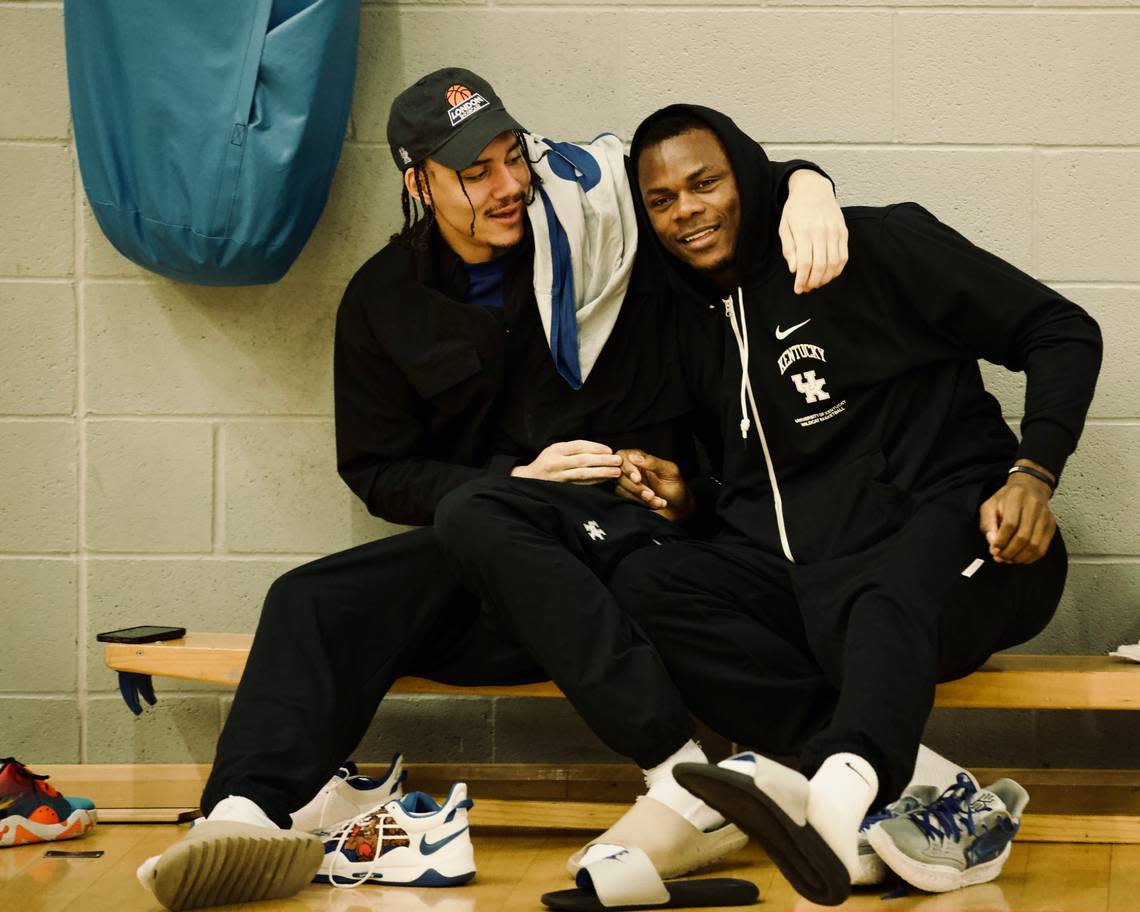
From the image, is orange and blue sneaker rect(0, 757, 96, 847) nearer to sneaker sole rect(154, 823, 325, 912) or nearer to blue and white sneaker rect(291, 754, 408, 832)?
blue and white sneaker rect(291, 754, 408, 832)

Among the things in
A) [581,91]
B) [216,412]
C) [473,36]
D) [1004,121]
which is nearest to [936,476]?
[1004,121]

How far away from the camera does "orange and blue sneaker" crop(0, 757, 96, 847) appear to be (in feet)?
6.98

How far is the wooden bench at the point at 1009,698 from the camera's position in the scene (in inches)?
81.6

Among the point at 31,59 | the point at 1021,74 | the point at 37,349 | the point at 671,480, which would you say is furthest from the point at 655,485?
the point at 31,59

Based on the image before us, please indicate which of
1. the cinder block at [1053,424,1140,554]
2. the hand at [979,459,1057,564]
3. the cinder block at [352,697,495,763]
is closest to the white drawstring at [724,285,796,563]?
the hand at [979,459,1057,564]

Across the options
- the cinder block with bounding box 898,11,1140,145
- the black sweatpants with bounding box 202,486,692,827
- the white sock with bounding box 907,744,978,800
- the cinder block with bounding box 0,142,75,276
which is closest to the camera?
the black sweatpants with bounding box 202,486,692,827

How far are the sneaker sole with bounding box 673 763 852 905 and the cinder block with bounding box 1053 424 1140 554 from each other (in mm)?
1292

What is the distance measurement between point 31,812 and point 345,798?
523mm

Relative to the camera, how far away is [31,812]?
7.07 ft

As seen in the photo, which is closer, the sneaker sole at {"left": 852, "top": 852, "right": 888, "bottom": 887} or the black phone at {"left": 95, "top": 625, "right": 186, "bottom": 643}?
the sneaker sole at {"left": 852, "top": 852, "right": 888, "bottom": 887}

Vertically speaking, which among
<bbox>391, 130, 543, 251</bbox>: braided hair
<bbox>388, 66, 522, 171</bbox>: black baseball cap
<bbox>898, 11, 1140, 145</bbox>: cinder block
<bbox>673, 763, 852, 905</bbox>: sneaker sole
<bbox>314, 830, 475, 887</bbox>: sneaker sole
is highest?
<bbox>898, 11, 1140, 145</bbox>: cinder block

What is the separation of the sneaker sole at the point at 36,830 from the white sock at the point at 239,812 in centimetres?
50

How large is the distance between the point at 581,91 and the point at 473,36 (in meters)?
0.23

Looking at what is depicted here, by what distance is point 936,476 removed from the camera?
2.03 m
